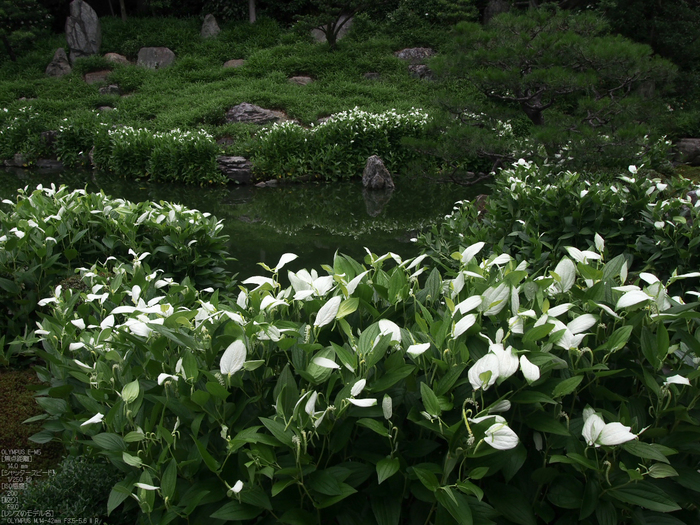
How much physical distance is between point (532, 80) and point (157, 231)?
12.6ft

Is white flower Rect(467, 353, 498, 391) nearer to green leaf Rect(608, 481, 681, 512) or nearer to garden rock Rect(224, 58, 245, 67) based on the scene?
green leaf Rect(608, 481, 681, 512)

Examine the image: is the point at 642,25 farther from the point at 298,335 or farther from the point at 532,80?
the point at 298,335

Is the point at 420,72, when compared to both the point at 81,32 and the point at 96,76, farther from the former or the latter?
the point at 81,32

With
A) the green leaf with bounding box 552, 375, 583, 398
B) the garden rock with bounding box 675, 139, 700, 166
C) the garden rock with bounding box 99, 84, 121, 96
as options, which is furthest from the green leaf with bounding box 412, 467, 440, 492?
the garden rock with bounding box 99, 84, 121, 96

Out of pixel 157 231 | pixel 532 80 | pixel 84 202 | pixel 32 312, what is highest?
pixel 532 80

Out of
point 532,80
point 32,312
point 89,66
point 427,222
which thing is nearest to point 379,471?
point 32,312

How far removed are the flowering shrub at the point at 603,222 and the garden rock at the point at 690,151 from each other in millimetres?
5537

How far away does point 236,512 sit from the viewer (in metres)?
1.14

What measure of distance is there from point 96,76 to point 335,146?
9099 millimetres

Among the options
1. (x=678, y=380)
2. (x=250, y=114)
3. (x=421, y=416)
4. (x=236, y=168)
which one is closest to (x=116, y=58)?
(x=250, y=114)

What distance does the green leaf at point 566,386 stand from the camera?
1.12m

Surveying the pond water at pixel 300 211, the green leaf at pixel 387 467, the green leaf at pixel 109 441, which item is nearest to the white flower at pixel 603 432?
the green leaf at pixel 387 467

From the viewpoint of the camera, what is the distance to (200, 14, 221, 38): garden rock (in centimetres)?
1666

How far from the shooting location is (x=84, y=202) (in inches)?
124
